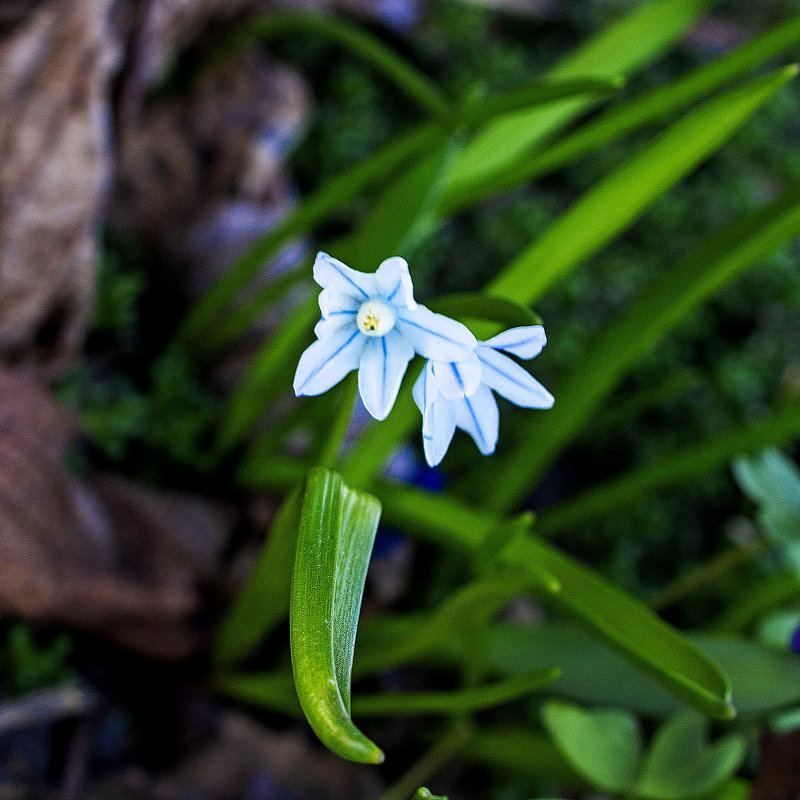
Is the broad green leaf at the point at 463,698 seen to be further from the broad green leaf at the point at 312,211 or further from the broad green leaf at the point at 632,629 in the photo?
the broad green leaf at the point at 312,211

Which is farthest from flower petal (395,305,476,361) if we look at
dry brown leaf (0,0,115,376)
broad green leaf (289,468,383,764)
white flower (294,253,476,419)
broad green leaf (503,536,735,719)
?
dry brown leaf (0,0,115,376)

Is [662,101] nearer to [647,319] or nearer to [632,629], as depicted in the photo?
[647,319]

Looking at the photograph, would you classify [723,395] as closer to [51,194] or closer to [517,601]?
[517,601]

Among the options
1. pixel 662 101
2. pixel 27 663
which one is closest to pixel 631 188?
pixel 662 101

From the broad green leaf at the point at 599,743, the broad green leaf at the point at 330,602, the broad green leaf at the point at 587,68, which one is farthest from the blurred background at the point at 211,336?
the broad green leaf at the point at 330,602

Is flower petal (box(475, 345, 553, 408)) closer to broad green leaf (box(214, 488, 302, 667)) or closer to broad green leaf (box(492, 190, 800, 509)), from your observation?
broad green leaf (box(214, 488, 302, 667))

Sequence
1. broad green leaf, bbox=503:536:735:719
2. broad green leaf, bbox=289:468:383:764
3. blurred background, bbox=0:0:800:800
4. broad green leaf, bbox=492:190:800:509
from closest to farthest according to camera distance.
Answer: broad green leaf, bbox=289:468:383:764, broad green leaf, bbox=503:536:735:719, broad green leaf, bbox=492:190:800:509, blurred background, bbox=0:0:800:800
